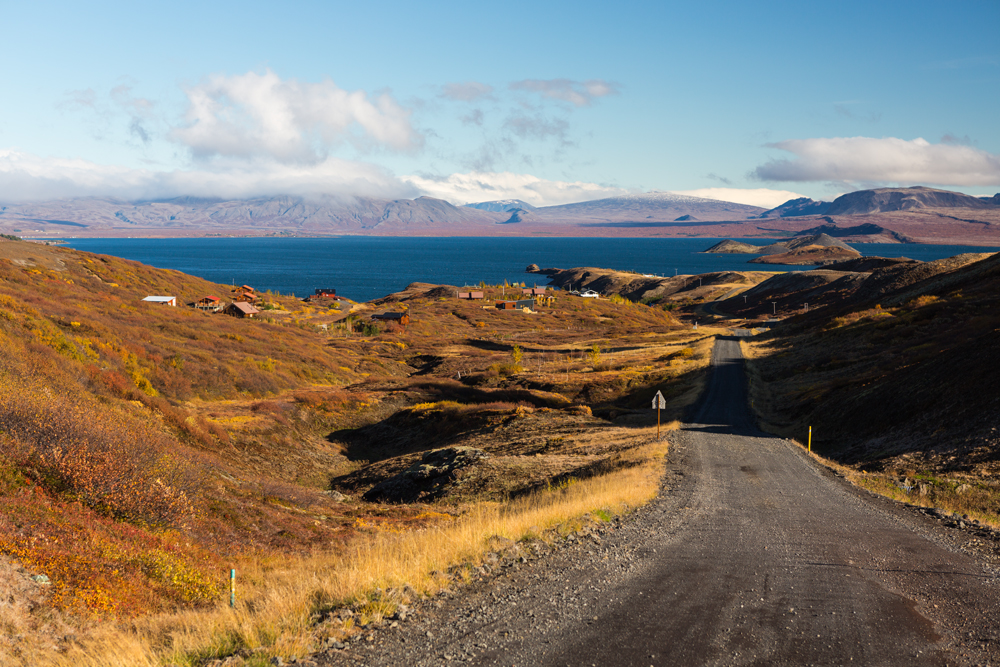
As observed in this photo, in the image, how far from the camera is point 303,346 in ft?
210

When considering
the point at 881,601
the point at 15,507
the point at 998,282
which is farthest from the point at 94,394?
the point at 998,282

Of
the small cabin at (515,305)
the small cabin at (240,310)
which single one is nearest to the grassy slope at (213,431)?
the small cabin at (240,310)

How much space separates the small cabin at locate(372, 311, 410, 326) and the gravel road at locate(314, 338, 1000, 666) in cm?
8763

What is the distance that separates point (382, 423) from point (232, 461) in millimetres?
13296

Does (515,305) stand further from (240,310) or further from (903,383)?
(903,383)

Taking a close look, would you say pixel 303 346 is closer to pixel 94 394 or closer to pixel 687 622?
pixel 94 394

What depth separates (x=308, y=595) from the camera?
378 inches

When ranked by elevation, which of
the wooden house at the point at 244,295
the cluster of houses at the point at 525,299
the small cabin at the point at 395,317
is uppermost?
the wooden house at the point at 244,295

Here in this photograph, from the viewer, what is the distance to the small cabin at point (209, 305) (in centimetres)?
9100

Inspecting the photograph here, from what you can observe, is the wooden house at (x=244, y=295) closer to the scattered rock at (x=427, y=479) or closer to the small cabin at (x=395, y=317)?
the small cabin at (x=395, y=317)

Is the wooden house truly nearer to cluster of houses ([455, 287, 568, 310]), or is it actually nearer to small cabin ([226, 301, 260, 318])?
small cabin ([226, 301, 260, 318])

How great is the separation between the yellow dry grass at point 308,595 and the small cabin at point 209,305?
86174mm

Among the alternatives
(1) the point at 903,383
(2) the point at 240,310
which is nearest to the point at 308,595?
(1) the point at 903,383

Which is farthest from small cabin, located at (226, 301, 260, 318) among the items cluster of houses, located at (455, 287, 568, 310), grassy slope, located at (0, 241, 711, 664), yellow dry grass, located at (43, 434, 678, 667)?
yellow dry grass, located at (43, 434, 678, 667)
